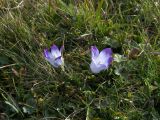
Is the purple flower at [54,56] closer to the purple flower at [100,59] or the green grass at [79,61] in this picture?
the green grass at [79,61]

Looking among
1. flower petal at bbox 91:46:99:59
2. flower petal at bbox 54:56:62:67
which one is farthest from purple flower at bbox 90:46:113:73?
flower petal at bbox 54:56:62:67

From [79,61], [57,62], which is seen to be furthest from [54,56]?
[79,61]

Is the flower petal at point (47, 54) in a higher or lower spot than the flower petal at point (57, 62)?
higher

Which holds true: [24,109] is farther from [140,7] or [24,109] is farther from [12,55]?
[140,7]

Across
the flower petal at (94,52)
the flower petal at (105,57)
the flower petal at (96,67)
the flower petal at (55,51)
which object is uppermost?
the flower petal at (55,51)

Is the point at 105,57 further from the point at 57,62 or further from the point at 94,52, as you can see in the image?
the point at 57,62

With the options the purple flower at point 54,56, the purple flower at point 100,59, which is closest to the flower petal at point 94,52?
Answer: the purple flower at point 100,59

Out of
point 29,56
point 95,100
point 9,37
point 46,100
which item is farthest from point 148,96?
point 9,37
